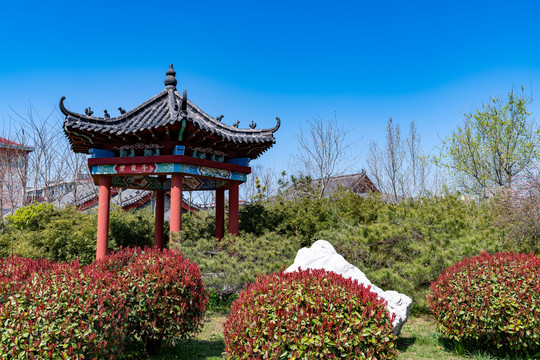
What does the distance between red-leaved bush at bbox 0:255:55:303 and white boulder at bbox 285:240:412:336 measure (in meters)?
2.79

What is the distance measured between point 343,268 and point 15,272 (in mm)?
3675

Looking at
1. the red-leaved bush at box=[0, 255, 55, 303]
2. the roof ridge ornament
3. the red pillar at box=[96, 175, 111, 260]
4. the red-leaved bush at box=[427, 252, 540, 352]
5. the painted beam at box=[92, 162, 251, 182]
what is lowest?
the red-leaved bush at box=[427, 252, 540, 352]

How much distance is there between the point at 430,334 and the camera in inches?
194

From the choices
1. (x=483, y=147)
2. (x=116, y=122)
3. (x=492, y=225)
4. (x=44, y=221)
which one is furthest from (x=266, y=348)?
(x=483, y=147)

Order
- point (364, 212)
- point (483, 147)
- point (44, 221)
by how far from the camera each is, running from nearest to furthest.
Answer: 1. point (364, 212)
2. point (44, 221)
3. point (483, 147)

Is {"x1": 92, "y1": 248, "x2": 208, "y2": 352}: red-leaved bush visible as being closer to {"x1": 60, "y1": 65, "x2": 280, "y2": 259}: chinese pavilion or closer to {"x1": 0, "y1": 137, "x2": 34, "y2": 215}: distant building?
{"x1": 60, "y1": 65, "x2": 280, "y2": 259}: chinese pavilion

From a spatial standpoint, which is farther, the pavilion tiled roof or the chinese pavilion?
the chinese pavilion

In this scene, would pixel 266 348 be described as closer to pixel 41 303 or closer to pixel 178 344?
pixel 41 303

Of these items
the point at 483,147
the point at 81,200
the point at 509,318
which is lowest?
the point at 509,318

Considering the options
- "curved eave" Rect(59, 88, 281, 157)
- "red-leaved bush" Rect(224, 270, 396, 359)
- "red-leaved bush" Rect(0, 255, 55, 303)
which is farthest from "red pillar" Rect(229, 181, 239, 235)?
"red-leaved bush" Rect(224, 270, 396, 359)

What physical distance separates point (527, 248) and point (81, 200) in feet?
53.4

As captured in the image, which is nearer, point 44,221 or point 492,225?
point 492,225

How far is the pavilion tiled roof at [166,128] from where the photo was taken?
635 centimetres

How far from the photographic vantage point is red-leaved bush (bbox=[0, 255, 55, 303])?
3.17 m
